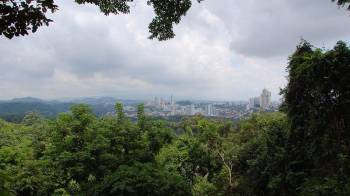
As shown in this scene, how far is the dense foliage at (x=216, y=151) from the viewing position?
11.8 metres

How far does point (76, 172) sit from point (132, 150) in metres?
3.00

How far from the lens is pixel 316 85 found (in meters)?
14.2

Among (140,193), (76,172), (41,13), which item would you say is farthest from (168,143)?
(41,13)

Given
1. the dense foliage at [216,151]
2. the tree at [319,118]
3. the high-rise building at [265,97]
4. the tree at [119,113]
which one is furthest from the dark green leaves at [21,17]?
the high-rise building at [265,97]

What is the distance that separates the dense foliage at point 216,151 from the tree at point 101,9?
6149mm

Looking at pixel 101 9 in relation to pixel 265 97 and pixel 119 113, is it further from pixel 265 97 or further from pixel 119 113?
pixel 265 97

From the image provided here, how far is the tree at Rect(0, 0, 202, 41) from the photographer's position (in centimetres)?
300

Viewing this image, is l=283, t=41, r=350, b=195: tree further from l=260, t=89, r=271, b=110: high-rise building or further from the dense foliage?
l=260, t=89, r=271, b=110: high-rise building

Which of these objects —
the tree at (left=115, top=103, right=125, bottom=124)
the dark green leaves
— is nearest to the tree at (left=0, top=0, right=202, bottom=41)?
the dark green leaves

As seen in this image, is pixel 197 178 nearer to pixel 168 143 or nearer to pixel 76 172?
pixel 168 143

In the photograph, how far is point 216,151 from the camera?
2419 centimetres

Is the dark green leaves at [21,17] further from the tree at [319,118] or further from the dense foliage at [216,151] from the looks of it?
the tree at [319,118]

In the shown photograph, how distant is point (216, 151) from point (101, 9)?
19.9m

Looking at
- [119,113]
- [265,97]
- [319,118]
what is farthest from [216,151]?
Answer: [265,97]
